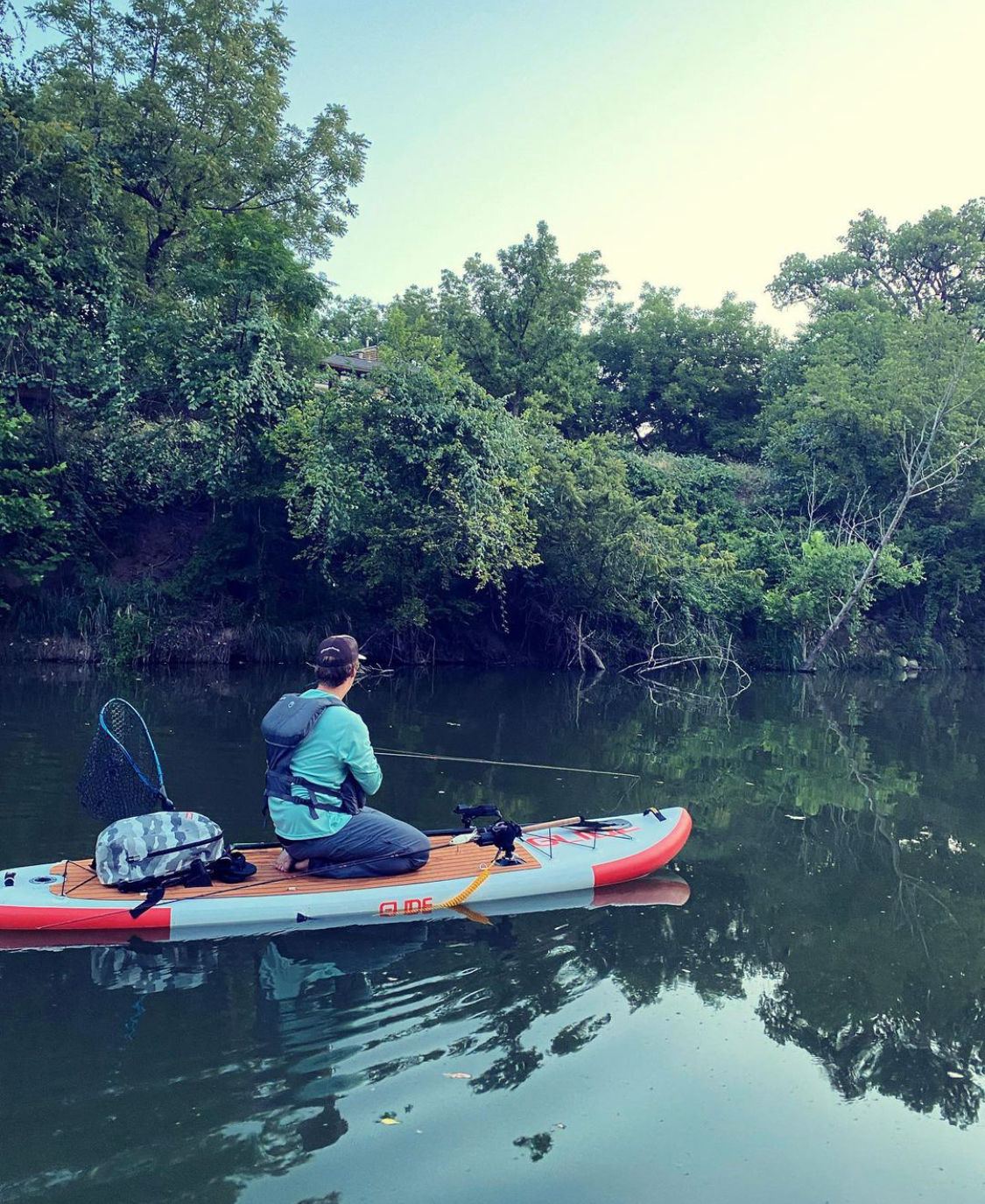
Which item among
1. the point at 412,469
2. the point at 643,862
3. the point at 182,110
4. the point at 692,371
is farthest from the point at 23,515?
the point at 692,371

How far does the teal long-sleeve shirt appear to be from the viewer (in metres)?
4.69

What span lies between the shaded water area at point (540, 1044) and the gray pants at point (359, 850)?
1.09ft

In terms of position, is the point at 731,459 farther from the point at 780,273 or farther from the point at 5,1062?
the point at 5,1062

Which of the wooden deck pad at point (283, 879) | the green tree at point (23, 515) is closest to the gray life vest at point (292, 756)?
the wooden deck pad at point (283, 879)

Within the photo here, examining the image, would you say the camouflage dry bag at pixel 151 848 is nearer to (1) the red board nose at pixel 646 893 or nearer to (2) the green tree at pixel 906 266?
(1) the red board nose at pixel 646 893

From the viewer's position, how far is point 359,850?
4.88 meters

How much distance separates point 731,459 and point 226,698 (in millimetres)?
18957

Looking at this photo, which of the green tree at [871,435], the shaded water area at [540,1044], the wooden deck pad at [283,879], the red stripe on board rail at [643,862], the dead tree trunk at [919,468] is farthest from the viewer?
the green tree at [871,435]

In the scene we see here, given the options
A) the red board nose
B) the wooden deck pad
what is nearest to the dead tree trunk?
the red board nose

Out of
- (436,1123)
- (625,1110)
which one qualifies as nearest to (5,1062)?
→ (436,1123)

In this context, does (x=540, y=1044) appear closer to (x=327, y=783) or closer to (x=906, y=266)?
(x=327, y=783)

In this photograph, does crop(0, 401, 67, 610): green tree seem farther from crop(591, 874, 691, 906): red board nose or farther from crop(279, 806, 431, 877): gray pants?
crop(591, 874, 691, 906): red board nose

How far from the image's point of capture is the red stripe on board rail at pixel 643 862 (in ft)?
17.5

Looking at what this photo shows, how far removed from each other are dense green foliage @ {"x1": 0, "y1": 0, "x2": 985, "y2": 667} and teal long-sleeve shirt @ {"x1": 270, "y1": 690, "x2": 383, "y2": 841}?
379 inches
